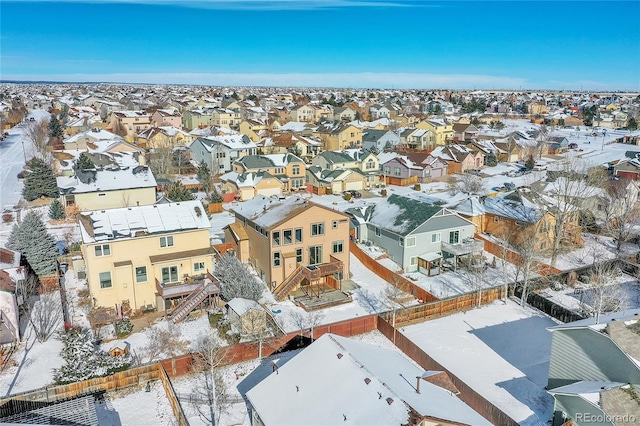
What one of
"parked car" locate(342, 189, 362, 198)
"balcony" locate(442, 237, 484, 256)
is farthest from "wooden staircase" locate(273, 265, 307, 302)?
"parked car" locate(342, 189, 362, 198)

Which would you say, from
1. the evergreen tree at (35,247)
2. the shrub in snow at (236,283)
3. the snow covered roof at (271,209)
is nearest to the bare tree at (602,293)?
the snow covered roof at (271,209)

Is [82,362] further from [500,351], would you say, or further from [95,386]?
[500,351]

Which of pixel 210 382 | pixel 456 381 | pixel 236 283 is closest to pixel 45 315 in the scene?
pixel 236 283

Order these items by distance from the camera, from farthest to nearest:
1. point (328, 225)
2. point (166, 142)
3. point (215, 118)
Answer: point (215, 118)
point (166, 142)
point (328, 225)

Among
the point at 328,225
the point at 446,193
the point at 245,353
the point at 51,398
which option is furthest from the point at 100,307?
the point at 446,193

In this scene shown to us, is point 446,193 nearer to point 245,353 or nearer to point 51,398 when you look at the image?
point 245,353

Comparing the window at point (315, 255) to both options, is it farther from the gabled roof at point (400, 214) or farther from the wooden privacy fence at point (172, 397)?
the wooden privacy fence at point (172, 397)
